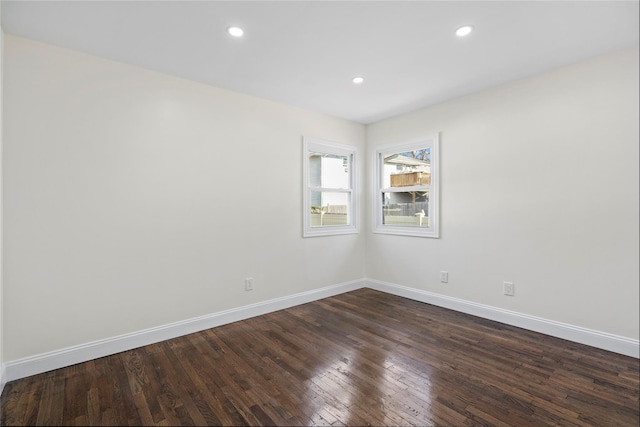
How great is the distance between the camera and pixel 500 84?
3.12 metres

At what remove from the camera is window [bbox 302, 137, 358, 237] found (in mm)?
3906

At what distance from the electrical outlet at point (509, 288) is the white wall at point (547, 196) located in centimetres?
4

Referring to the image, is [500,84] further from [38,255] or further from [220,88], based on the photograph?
[38,255]

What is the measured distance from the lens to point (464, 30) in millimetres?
2186

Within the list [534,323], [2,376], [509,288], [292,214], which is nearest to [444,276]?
[509,288]

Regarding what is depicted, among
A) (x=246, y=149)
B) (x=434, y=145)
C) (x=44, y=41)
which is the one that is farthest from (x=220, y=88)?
(x=434, y=145)

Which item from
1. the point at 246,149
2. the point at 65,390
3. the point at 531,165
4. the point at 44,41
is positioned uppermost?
the point at 44,41

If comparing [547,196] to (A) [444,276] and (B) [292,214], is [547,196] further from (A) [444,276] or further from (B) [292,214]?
(B) [292,214]

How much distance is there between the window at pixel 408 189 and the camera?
12.5 ft

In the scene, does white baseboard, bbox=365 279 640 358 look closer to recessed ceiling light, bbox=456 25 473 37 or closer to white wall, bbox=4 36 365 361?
white wall, bbox=4 36 365 361

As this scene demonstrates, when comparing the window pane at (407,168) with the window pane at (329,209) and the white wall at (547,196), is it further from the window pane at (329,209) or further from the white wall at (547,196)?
the window pane at (329,209)

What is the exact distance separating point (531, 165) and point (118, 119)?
3811 millimetres

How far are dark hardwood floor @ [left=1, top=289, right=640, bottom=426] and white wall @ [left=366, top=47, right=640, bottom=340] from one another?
0.49m

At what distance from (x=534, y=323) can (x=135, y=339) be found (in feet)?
12.2
